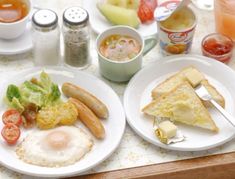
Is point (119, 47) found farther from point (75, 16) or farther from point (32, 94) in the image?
point (32, 94)

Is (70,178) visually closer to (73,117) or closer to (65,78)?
(73,117)

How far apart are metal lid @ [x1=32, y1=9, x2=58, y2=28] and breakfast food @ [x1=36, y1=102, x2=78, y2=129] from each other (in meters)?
0.22

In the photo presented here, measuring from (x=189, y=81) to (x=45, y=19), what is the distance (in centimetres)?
43

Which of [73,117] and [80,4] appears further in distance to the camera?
[80,4]

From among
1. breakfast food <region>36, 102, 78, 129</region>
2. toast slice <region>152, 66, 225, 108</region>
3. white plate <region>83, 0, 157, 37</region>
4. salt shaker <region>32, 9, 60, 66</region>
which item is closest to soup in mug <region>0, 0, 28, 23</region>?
salt shaker <region>32, 9, 60, 66</region>

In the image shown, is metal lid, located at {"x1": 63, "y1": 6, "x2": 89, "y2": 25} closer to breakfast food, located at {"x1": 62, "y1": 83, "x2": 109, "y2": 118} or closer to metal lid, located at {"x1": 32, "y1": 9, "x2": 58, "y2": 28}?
metal lid, located at {"x1": 32, "y1": 9, "x2": 58, "y2": 28}

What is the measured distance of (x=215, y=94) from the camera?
1719mm

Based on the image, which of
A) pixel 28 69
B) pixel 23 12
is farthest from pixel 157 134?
pixel 23 12

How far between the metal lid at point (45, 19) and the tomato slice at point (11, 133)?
0.94ft

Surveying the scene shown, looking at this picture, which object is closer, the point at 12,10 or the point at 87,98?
the point at 87,98

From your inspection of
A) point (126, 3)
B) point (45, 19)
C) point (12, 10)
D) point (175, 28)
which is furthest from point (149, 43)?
point (12, 10)

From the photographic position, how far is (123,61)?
174 cm

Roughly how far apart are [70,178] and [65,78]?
0.33 metres

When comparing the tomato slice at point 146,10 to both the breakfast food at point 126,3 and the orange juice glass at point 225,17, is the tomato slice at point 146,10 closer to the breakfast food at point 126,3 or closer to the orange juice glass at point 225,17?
the breakfast food at point 126,3
